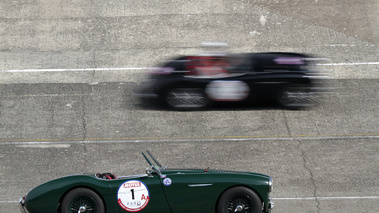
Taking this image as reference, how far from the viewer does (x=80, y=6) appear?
21.7m

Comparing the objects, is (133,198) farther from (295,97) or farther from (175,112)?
(295,97)

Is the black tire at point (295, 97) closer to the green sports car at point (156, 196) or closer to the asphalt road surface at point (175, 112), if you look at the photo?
the asphalt road surface at point (175, 112)

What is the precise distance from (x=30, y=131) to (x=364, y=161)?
741cm

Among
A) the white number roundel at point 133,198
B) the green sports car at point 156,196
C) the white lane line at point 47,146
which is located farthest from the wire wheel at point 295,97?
the white number roundel at point 133,198

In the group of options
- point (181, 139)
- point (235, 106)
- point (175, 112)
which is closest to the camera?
point (181, 139)

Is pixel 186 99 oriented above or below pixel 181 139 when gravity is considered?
above

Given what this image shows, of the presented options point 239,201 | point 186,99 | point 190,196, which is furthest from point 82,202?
point 186,99

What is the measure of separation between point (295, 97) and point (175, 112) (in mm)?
2918

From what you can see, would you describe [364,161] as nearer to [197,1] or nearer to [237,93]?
[237,93]

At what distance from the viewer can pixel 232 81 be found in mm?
15094

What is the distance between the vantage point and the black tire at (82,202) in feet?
27.7

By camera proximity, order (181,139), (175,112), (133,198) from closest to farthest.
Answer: (133,198), (181,139), (175,112)

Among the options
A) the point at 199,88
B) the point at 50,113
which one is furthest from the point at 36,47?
the point at 199,88

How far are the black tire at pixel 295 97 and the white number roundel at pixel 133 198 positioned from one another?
737 cm
